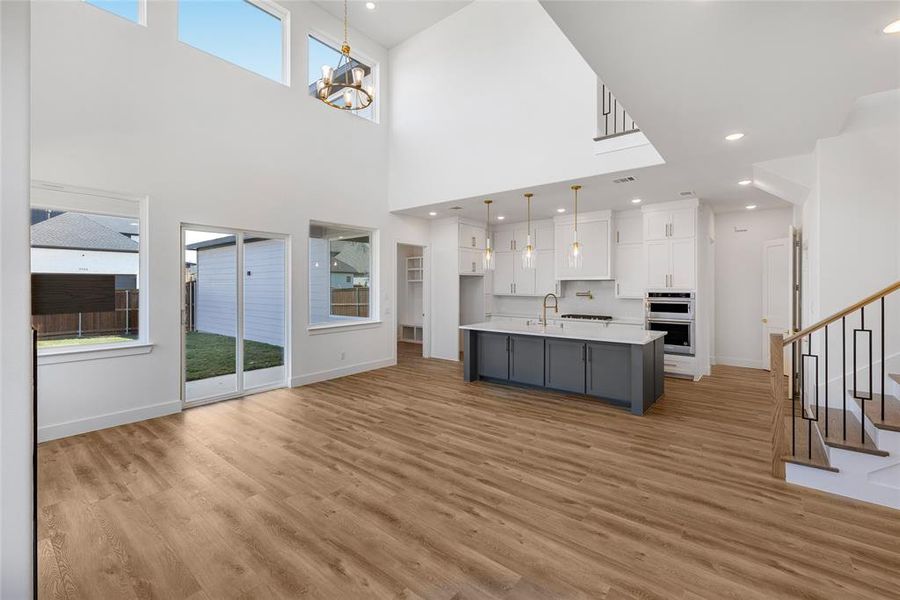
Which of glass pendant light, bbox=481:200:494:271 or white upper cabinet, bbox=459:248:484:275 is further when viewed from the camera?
white upper cabinet, bbox=459:248:484:275

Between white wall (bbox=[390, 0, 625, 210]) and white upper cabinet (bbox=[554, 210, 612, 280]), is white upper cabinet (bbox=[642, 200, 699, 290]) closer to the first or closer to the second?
white upper cabinet (bbox=[554, 210, 612, 280])

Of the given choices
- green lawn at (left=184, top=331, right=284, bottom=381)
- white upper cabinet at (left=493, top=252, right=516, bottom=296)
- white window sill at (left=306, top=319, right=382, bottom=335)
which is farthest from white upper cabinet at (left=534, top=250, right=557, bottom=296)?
green lawn at (left=184, top=331, right=284, bottom=381)

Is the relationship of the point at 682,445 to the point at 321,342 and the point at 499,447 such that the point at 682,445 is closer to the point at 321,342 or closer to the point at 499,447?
the point at 499,447

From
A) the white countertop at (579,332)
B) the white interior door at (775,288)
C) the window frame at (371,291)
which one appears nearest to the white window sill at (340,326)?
the window frame at (371,291)

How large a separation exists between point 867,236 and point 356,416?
209 inches

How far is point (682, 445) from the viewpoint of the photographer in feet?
12.1

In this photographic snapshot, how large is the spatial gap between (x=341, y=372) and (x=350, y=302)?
1.20m

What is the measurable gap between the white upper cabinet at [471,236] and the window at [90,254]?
5.16 meters

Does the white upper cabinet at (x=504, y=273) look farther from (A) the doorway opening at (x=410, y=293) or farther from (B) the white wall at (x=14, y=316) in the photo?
(B) the white wall at (x=14, y=316)

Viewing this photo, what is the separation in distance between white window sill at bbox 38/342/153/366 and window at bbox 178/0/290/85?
3686 millimetres

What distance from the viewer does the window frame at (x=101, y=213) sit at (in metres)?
3.88

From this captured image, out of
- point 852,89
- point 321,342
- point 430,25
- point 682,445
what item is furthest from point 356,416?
point 430,25

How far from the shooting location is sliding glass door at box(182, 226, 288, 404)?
16.4 feet

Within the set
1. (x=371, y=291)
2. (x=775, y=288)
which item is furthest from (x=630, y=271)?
(x=371, y=291)
